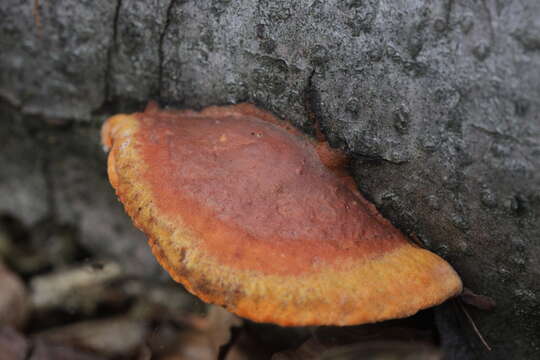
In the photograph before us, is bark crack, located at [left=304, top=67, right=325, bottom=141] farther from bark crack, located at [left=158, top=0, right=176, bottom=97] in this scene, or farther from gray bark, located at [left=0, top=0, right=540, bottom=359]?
bark crack, located at [left=158, top=0, right=176, bottom=97]

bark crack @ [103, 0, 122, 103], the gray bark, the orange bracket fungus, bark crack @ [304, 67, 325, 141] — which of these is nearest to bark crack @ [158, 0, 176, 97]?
the gray bark

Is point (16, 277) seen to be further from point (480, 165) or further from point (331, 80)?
point (480, 165)

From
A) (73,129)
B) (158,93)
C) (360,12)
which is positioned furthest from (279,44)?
(73,129)

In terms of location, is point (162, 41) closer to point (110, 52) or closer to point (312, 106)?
point (110, 52)

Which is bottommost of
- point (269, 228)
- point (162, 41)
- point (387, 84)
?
point (269, 228)

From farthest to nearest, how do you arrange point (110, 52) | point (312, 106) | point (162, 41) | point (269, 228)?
1. point (110, 52)
2. point (162, 41)
3. point (312, 106)
4. point (269, 228)

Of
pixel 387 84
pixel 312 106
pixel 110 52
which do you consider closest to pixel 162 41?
pixel 110 52

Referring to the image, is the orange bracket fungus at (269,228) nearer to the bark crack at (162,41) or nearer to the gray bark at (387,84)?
the gray bark at (387,84)
